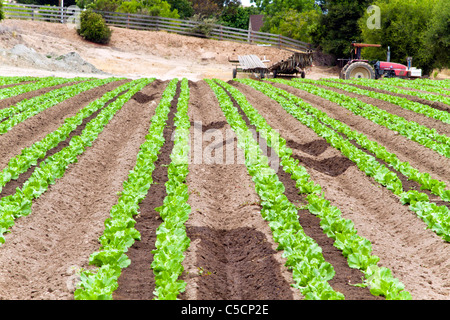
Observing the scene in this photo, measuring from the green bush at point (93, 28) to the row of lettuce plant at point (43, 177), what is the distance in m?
31.0

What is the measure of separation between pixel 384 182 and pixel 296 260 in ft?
14.0

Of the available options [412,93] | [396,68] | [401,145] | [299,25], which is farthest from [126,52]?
[401,145]

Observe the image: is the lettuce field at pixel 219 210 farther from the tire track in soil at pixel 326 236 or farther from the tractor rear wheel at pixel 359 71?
the tractor rear wheel at pixel 359 71

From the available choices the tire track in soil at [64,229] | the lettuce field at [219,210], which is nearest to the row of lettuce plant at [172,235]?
the lettuce field at [219,210]

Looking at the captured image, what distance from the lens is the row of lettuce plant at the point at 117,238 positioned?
5062 millimetres

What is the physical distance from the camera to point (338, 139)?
12664 mm

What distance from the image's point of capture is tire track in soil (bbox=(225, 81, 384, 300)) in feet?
17.7

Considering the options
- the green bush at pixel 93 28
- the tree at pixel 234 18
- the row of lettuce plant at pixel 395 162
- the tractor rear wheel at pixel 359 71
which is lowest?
the row of lettuce plant at pixel 395 162

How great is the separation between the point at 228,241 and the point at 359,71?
2698 centimetres

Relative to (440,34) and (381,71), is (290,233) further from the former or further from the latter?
(440,34)

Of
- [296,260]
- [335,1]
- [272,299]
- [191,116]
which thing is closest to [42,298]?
[272,299]

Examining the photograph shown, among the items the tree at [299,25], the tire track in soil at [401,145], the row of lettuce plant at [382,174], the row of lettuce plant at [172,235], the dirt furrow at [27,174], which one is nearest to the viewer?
the row of lettuce plant at [172,235]

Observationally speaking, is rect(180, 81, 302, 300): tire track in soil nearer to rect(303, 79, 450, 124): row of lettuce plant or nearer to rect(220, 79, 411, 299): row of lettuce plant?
rect(220, 79, 411, 299): row of lettuce plant

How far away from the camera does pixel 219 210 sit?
8133 millimetres
